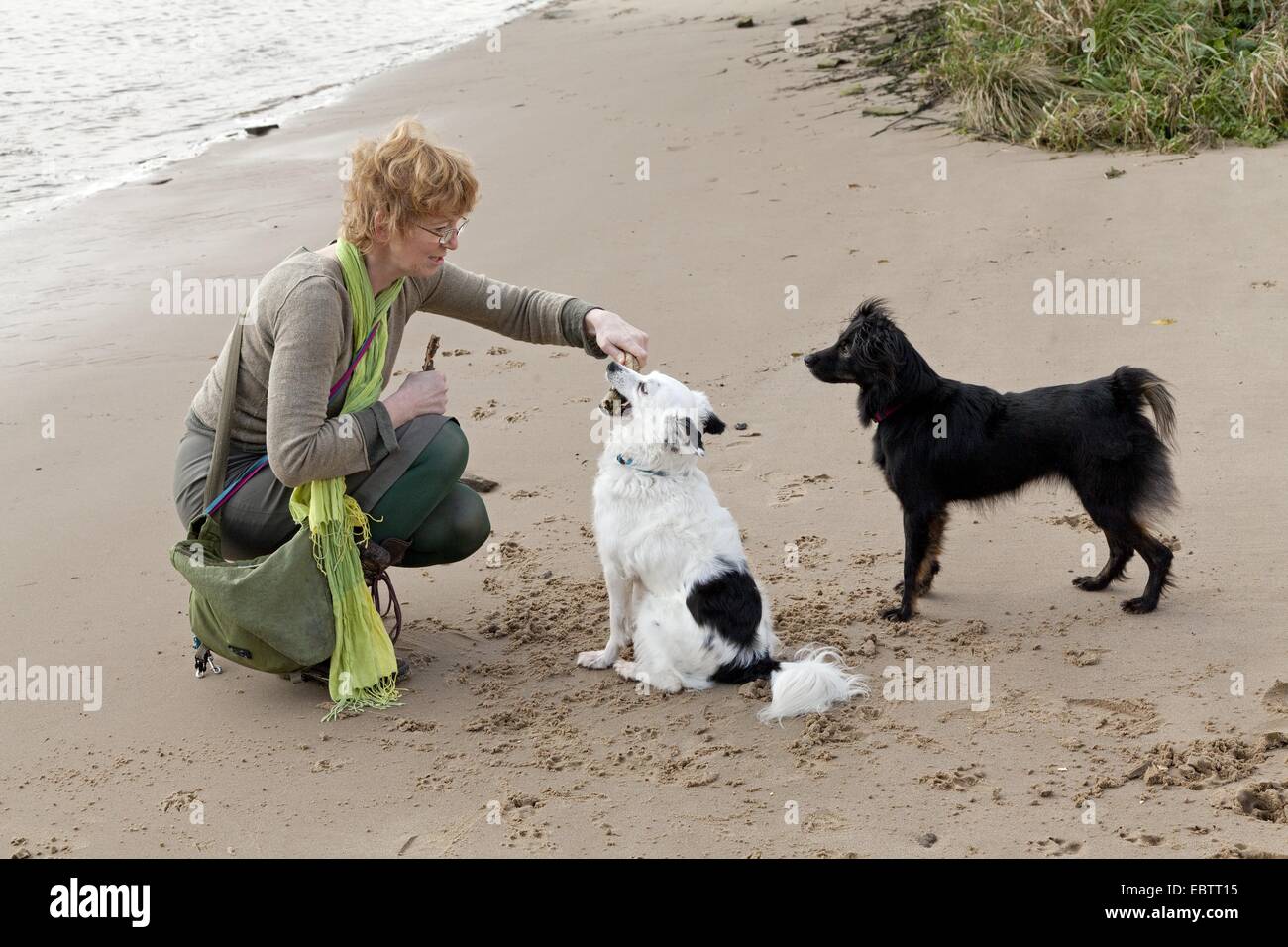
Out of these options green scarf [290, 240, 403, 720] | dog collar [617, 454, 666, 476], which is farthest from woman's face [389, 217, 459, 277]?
dog collar [617, 454, 666, 476]

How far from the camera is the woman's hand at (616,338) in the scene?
4023 mm

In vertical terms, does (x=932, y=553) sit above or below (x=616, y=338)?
below

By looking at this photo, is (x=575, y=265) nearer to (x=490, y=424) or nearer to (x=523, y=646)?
(x=490, y=424)

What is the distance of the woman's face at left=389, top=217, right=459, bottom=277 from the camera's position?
11.9ft

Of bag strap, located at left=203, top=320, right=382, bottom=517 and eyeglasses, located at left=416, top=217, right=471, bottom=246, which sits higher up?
eyeglasses, located at left=416, top=217, right=471, bottom=246

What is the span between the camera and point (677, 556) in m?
3.86

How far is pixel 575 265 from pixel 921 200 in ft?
7.16

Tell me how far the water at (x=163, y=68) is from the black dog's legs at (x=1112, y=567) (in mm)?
7953

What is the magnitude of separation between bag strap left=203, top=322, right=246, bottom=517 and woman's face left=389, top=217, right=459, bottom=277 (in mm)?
498

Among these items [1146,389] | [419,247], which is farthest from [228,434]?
[1146,389]

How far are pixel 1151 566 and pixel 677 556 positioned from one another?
161 centimetres

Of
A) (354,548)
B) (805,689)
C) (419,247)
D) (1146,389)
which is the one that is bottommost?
(805,689)

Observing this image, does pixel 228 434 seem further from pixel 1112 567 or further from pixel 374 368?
pixel 1112 567

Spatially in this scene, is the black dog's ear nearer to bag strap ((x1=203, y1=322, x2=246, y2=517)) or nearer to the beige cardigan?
the beige cardigan
